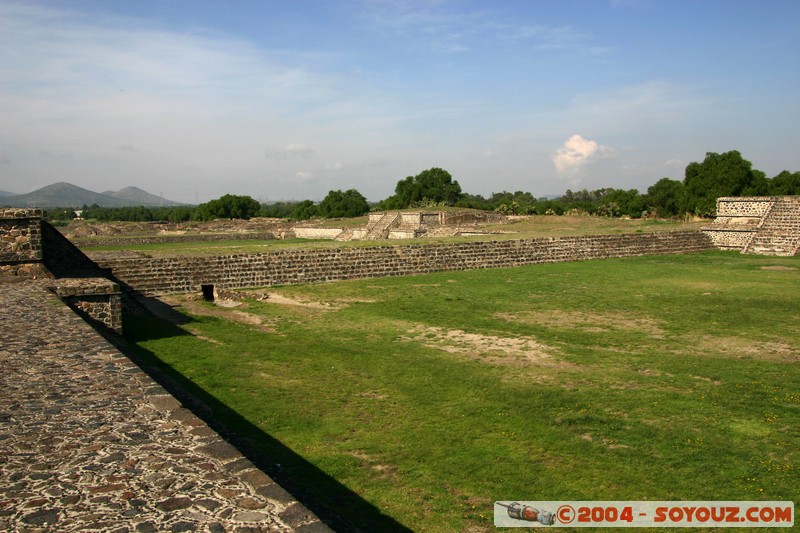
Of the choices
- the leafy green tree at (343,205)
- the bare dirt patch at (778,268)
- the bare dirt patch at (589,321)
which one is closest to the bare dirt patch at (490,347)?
the bare dirt patch at (589,321)

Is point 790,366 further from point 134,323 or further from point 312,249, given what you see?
point 312,249

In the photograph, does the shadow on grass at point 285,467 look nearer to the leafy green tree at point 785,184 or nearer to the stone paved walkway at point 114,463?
the stone paved walkway at point 114,463

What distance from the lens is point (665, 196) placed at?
4859 cm

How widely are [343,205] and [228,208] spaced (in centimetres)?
1210

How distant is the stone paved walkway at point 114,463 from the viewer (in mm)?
3092

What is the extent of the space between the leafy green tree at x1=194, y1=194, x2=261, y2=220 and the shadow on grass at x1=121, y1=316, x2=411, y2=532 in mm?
55480

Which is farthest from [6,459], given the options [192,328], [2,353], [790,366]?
[790,366]

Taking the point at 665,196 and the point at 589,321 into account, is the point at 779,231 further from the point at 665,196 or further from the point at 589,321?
the point at 665,196

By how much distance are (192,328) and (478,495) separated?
27.1 ft

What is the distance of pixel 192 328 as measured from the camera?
11469mm

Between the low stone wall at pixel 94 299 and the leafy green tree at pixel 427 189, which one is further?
the leafy green tree at pixel 427 189

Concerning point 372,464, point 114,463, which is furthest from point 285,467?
point 114,463

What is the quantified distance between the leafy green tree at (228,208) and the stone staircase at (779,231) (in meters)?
49.2

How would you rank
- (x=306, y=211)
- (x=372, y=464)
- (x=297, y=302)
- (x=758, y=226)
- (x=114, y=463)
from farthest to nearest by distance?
1. (x=306, y=211)
2. (x=758, y=226)
3. (x=297, y=302)
4. (x=372, y=464)
5. (x=114, y=463)
